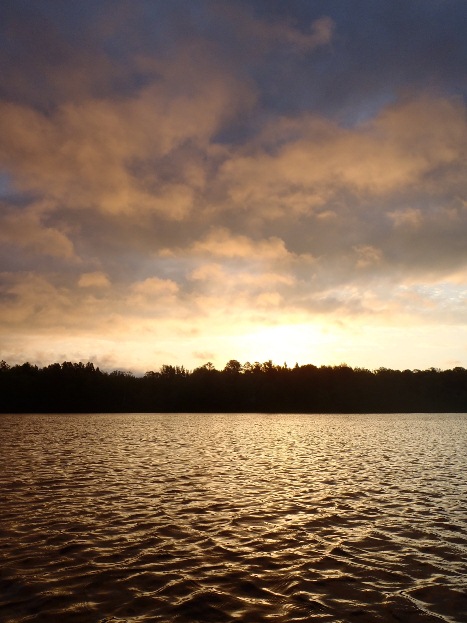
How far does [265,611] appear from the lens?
13.4 metres

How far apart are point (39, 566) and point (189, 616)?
6680 mm

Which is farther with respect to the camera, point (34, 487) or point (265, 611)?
point (34, 487)

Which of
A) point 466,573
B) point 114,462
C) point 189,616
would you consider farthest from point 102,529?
point 114,462

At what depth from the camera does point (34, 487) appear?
31609 millimetres

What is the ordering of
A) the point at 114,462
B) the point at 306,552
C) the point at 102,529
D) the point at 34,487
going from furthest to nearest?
the point at 114,462
the point at 34,487
the point at 102,529
the point at 306,552

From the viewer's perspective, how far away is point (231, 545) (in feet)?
64.0

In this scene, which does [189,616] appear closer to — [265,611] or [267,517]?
[265,611]

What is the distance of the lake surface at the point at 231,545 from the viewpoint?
13.6 meters

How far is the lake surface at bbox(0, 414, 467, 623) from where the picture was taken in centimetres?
1365

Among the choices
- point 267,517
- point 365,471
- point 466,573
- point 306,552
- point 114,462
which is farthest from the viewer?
point 114,462

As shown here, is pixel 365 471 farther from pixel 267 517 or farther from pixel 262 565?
pixel 262 565

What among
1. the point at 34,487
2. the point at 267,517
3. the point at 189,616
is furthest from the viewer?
the point at 34,487

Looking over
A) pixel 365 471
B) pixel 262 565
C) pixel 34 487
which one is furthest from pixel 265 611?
pixel 365 471

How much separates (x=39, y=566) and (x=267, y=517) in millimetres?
10873
